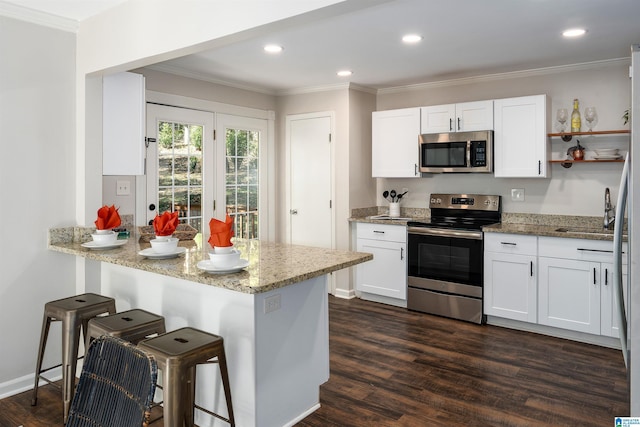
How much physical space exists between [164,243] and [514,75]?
12.2 ft

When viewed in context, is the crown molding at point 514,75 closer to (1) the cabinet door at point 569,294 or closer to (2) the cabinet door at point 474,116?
(2) the cabinet door at point 474,116

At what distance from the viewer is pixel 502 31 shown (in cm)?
331

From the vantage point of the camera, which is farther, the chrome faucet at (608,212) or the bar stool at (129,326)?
the chrome faucet at (608,212)

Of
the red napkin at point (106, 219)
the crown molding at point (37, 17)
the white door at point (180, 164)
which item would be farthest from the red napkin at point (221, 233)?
the white door at point (180, 164)

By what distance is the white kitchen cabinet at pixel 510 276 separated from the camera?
4.00 m

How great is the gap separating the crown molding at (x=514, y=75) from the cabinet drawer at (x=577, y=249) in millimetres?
1618

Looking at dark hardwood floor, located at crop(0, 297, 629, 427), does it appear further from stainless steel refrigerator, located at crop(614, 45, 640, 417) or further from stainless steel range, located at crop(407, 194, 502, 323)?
stainless steel refrigerator, located at crop(614, 45, 640, 417)

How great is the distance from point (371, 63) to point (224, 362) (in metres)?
3.10

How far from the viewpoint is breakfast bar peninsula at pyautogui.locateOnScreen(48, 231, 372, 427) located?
2.24 meters

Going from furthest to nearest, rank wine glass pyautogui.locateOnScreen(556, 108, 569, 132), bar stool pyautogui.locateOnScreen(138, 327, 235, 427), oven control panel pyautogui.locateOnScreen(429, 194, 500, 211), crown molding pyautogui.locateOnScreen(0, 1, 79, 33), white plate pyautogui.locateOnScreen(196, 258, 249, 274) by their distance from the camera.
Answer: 1. oven control panel pyautogui.locateOnScreen(429, 194, 500, 211)
2. wine glass pyautogui.locateOnScreen(556, 108, 569, 132)
3. crown molding pyautogui.locateOnScreen(0, 1, 79, 33)
4. white plate pyautogui.locateOnScreen(196, 258, 249, 274)
5. bar stool pyautogui.locateOnScreen(138, 327, 235, 427)

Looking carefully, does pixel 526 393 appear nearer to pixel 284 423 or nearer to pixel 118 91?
pixel 284 423

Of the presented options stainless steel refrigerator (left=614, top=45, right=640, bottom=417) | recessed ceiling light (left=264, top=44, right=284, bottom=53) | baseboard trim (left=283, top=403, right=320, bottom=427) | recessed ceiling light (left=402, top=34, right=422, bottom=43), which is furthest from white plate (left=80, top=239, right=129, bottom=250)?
stainless steel refrigerator (left=614, top=45, right=640, bottom=417)

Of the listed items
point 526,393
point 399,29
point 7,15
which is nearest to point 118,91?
point 7,15

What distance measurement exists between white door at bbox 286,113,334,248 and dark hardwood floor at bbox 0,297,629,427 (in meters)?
1.45
